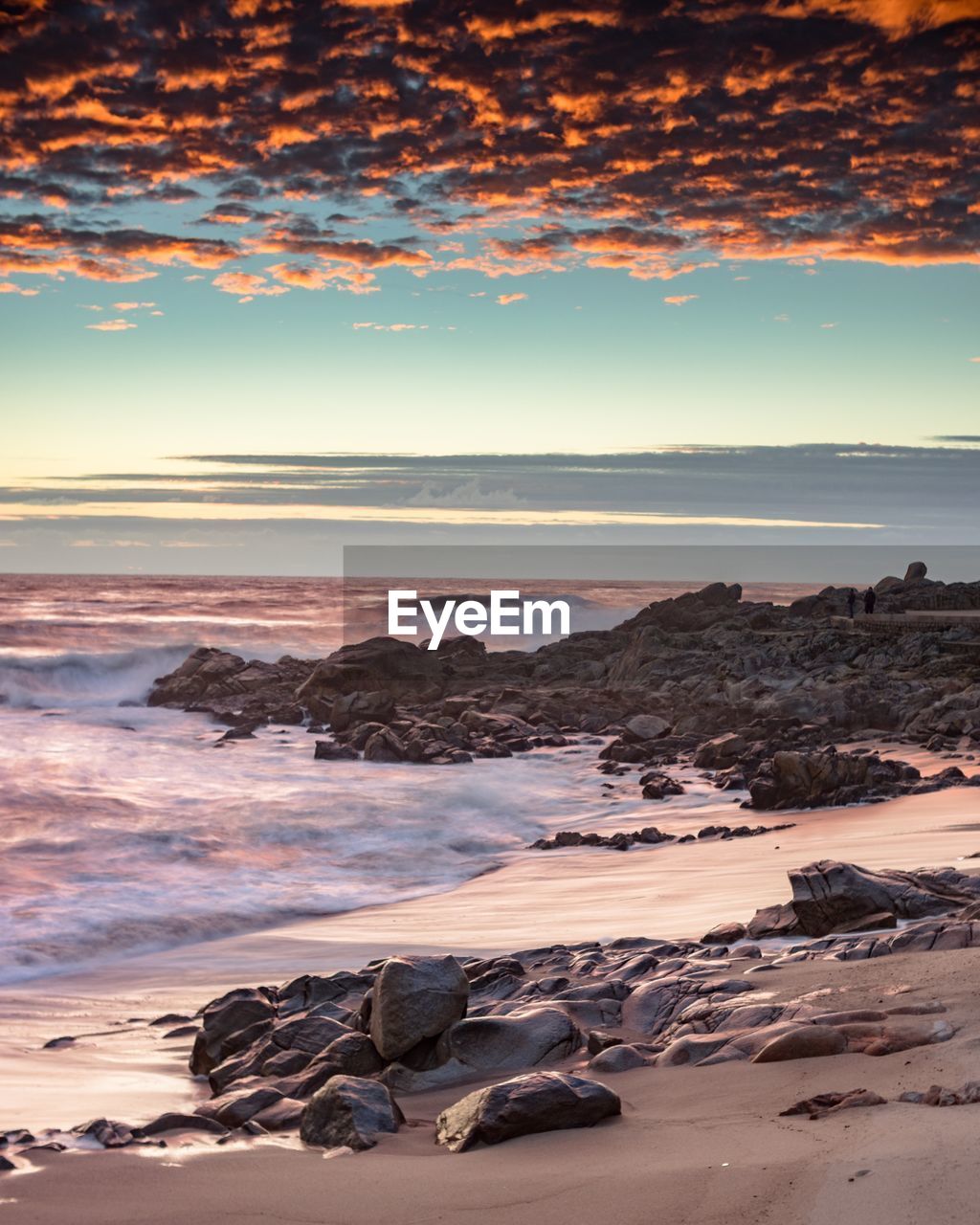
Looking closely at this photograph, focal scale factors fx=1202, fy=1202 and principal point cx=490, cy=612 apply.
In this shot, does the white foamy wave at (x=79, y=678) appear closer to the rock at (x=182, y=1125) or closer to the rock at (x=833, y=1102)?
the rock at (x=182, y=1125)

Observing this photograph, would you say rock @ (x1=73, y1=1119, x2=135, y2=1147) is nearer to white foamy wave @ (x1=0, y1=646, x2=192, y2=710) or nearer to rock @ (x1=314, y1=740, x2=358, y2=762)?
rock @ (x1=314, y1=740, x2=358, y2=762)

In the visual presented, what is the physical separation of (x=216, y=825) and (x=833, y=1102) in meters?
13.4

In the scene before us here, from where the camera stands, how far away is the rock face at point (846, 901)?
721 cm

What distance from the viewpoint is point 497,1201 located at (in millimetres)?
3703

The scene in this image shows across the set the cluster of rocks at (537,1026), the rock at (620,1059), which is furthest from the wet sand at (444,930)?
the rock at (620,1059)

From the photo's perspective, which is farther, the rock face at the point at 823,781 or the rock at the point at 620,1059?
the rock face at the point at 823,781

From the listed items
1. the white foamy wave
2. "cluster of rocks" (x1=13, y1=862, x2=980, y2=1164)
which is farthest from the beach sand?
the white foamy wave

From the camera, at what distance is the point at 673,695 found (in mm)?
26391

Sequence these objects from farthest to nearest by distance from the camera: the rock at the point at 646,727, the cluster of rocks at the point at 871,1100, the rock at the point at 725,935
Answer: the rock at the point at 646,727, the rock at the point at 725,935, the cluster of rocks at the point at 871,1100

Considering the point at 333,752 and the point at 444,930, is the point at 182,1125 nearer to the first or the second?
the point at 444,930

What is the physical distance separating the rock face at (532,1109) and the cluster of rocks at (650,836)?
9.50m

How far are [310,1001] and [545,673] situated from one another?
25104mm

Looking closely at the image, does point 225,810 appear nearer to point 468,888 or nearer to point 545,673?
point 468,888

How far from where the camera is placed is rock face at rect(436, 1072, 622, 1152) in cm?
434
